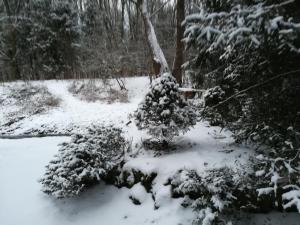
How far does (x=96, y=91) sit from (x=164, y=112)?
26.3ft

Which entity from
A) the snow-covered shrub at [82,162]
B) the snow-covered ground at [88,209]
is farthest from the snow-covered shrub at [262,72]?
the snow-covered shrub at [82,162]

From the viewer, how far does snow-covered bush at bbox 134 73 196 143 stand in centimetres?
465

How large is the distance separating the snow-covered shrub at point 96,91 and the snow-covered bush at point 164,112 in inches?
257

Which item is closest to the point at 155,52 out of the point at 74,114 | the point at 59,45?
the point at 74,114

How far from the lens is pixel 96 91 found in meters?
12.1

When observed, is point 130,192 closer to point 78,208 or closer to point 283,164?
point 78,208

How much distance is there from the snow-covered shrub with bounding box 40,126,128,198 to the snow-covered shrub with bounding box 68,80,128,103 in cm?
615

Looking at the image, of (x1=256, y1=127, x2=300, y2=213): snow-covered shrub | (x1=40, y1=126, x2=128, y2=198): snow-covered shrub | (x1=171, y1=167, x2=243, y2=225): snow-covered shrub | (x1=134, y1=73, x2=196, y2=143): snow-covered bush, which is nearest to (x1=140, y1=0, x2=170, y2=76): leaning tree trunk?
(x1=134, y1=73, x2=196, y2=143): snow-covered bush

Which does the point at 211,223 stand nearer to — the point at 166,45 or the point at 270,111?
the point at 270,111

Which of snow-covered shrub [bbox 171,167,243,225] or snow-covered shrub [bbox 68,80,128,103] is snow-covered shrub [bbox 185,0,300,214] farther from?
snow-covered shrub [bbox 68,80,128,103]

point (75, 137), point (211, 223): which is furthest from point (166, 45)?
point (211, 223)

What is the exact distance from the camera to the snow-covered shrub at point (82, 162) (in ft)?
14.4

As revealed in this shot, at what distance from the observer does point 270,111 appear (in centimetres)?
361

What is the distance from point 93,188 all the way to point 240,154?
2.67 meters
